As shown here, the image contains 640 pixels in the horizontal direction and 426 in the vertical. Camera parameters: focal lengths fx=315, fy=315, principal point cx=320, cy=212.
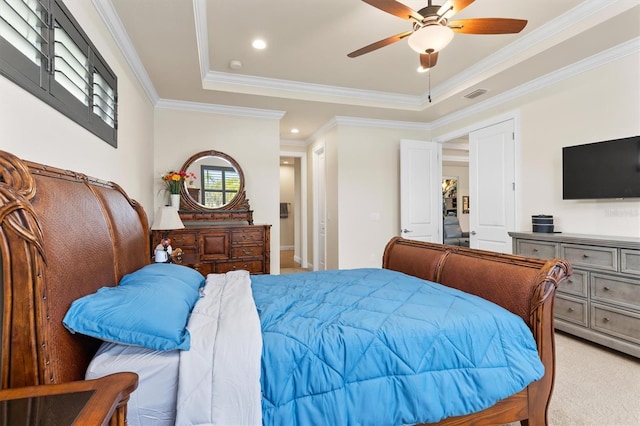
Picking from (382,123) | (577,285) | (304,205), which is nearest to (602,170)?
(577,285)

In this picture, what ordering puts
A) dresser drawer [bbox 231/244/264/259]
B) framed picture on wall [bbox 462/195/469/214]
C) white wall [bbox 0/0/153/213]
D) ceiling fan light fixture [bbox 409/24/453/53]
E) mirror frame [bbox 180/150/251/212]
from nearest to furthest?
white wall [bbox 0/0/153/213] < ceiling fan light fixture [bbox 409/24/453/53] < dresser drawer [bbox 231/244/264/259] < mirror frame [bbox 180/150/251/212] < framed picture on wall [bbox 462/195/469/214]

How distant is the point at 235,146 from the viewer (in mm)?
4586

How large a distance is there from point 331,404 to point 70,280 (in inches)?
42.2

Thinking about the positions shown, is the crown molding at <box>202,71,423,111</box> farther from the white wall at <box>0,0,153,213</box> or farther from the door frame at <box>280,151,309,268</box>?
the door frame at <box>280,151,309,268</box>

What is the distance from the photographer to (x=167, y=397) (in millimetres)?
1111

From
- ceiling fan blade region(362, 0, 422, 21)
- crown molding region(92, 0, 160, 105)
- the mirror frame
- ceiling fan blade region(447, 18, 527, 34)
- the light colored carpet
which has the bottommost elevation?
the light colored carpet

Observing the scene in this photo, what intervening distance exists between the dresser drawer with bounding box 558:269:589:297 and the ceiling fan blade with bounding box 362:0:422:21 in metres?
2.64

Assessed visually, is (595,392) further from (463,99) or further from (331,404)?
(463,99)

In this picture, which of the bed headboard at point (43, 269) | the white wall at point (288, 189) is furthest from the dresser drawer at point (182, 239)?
the white wall at point (288, 189)

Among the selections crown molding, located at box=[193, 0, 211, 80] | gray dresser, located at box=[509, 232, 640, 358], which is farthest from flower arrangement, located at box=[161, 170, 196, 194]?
gray dresser, located at box=[509, 232, 640, 358]

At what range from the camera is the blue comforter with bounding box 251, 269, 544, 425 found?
1.22 metres

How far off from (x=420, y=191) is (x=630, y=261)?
2.85 meters

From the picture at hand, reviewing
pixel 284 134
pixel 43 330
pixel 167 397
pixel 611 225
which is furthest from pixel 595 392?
pixel 284 134

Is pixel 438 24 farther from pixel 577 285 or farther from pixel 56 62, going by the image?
pixel 577 285
